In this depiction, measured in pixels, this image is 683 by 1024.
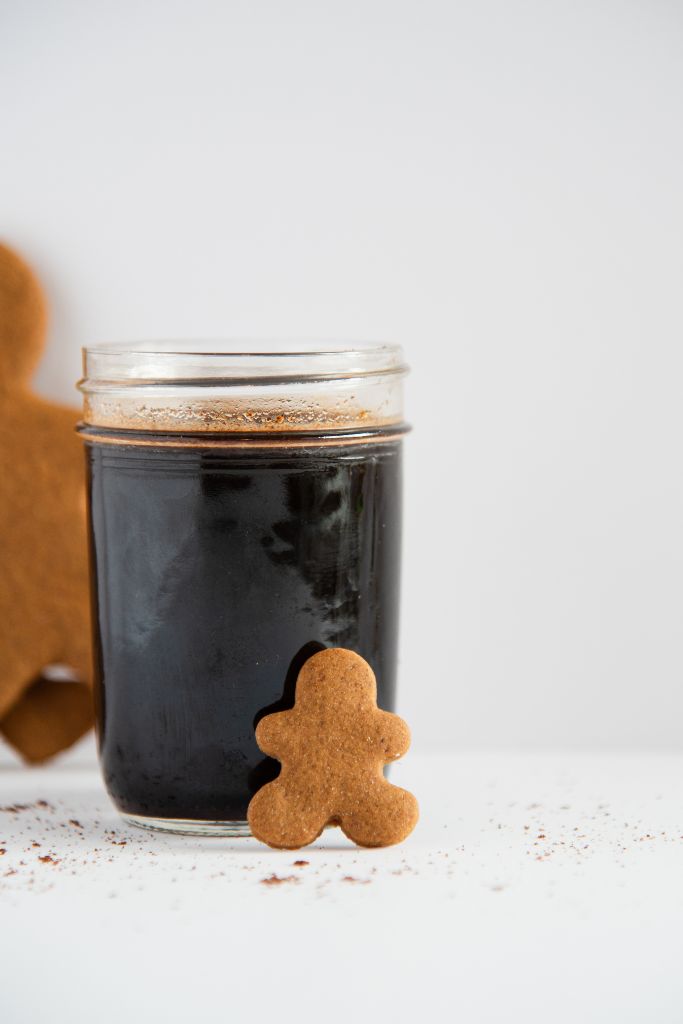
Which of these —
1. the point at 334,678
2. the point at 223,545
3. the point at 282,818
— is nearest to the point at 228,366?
the point at 223,545

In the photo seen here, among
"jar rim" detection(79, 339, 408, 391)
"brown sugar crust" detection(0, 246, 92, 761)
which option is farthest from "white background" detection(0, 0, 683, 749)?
"jar rim" detection(79, 339, 408, 391)

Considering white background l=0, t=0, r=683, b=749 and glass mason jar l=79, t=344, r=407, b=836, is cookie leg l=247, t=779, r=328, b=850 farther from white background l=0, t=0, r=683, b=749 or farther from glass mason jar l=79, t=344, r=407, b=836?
white background l=0, t=0, r=683, b=749

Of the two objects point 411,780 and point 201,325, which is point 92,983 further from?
point 201,325

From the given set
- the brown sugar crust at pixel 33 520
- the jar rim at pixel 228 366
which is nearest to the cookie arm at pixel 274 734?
the jar rim at pixel 228 366

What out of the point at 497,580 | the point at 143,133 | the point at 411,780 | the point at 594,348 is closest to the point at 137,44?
the point at 143,133

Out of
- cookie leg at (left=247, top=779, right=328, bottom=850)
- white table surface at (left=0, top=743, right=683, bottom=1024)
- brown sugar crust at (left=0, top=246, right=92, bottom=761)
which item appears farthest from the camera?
brown sugar crust at (left=0, top=246, right=92, bottom=761)

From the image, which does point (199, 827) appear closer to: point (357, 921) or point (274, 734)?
point (274, 734)
